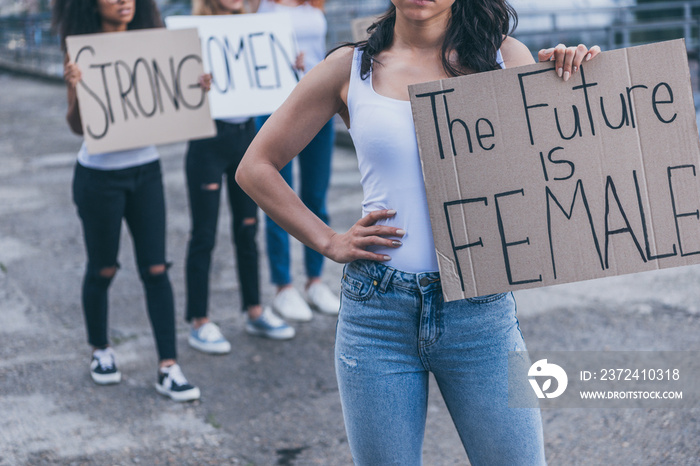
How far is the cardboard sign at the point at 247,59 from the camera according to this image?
4434 millimetres

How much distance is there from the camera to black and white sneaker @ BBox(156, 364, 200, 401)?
3936 millimetres

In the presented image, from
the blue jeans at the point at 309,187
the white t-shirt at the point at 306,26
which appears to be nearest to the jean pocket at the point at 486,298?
the blue jeans at the point at 309,187

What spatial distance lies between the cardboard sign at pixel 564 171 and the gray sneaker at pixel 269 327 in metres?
2.90

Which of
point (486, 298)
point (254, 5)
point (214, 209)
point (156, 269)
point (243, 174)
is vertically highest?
point (254, 5)

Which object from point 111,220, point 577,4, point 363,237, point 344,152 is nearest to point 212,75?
point 111,220

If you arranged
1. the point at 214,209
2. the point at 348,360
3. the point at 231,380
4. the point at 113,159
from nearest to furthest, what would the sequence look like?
the point at 348,360 → the point at 113,159 → the point at 231,380 → the point at 214,209

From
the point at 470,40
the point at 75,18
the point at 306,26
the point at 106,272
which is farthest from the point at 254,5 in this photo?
the point at 470,40

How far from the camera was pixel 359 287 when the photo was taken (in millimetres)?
1950

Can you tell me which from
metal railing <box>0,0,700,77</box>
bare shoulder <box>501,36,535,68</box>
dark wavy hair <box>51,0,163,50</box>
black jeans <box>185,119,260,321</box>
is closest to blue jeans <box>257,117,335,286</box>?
black jeans <box>185,119,260,321</box>

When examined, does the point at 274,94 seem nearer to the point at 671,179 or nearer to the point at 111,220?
the point at 111,220

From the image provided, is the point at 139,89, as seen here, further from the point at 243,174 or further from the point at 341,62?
the point at 341,62

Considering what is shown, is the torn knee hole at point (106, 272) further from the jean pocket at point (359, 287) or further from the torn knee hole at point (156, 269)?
the jean pocket at point (359, 287)

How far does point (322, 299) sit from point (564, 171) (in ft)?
10.9

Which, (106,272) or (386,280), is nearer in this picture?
(386,280)
